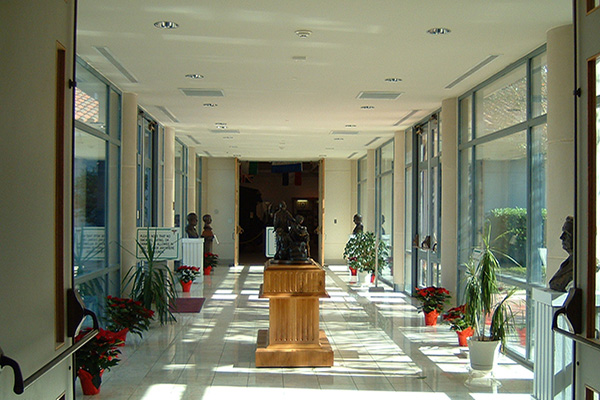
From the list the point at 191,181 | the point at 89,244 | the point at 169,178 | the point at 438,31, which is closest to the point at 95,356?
the point at 89,244

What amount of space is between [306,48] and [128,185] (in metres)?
3.71

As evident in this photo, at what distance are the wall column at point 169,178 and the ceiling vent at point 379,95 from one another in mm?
4801

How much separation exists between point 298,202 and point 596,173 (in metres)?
27.0

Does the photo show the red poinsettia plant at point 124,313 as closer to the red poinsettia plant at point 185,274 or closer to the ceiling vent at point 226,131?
the red poinsettia plant at point 185,274

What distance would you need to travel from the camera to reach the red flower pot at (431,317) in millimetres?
8646

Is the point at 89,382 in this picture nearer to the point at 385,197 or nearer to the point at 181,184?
the point at 181,184

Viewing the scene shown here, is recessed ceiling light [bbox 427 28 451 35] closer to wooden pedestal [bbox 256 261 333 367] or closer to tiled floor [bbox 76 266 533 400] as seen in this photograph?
wooden pedestal [bbox 256 261 333 367]

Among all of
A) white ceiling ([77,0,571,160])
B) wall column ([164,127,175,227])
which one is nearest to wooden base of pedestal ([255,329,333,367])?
white ceiling ([77,0,571,160])

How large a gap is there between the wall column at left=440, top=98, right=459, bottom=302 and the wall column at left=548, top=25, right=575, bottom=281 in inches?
138

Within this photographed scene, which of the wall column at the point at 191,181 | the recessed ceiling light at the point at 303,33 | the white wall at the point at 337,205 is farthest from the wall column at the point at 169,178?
the white wall at the point at 337,205

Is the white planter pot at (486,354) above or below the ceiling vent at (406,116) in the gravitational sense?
below

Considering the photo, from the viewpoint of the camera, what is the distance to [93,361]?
521 centimetres

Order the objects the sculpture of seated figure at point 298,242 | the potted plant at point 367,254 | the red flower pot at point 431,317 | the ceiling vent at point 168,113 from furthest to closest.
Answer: the potted plant at point 367,254 → the ceiling vent at point 168,113 → the red flower pot at point 431,317 → the sculpture of seated figure at point 298,242

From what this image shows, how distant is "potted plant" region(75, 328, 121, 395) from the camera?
205 inches
